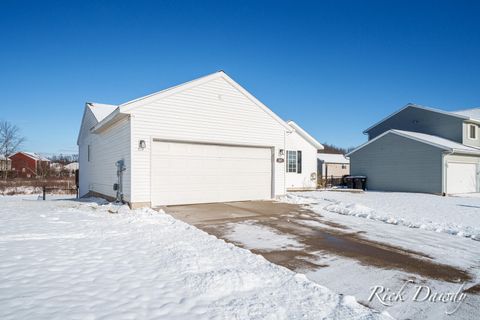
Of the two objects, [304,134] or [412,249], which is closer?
[412,249]

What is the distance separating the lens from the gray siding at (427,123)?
768 inches

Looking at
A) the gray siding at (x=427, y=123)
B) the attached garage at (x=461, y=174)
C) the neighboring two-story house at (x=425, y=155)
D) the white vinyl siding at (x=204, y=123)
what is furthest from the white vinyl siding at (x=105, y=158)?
the gray siding at (x=427, y=123)

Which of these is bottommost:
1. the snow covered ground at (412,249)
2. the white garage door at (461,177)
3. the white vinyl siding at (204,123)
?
the snow covered ground at (412,249)

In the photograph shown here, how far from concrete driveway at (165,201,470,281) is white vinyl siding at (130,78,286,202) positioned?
215 cm

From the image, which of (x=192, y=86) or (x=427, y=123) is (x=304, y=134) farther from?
(x=192, y=86)

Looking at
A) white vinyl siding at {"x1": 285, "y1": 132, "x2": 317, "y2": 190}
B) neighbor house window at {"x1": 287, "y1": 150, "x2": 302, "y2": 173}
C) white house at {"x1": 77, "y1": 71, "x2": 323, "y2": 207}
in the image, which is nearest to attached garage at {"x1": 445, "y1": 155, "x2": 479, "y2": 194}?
white vinyl siding at {"x1": 285, "y1": 132, "x2": 317, "y2": 190}

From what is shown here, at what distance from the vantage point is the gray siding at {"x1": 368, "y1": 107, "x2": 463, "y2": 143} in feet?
64.0

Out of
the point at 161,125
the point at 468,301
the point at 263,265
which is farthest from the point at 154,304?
the point at 161,125

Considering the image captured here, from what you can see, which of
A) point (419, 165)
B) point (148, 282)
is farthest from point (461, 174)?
point (148, 282)

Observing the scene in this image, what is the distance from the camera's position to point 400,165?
1817 centimetres

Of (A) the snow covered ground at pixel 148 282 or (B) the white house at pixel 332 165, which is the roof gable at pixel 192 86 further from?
(B) the white house at pixel 332 165

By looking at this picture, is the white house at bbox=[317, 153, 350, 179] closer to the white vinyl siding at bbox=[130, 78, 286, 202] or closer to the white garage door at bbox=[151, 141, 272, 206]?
the white vinyl siding at bbox=[130, 78, 286, 202]

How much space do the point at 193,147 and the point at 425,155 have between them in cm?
1409

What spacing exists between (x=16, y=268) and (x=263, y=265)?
11.0ft
